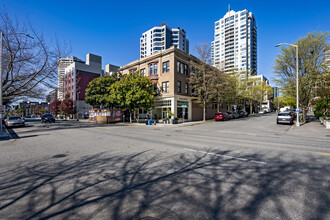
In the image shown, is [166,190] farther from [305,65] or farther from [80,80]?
[80,80]

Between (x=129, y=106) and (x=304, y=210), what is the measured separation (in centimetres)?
2515

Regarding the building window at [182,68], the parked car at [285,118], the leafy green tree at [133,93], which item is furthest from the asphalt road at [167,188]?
the building window at [182,68]

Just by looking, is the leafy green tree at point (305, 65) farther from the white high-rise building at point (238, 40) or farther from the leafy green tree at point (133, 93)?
the white high-rise building at point (238, 40)

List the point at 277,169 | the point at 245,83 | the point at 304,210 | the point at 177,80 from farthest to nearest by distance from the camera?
the point at 245,83
the point at 177,80
the point at 277,169
the point at 304,210

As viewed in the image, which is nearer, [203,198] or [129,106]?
[203,198]

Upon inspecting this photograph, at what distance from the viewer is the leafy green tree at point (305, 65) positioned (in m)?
21.3

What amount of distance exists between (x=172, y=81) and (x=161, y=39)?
72.7 meters

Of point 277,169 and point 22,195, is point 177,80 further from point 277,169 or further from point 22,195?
point 22,195

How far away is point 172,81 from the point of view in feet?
93.1

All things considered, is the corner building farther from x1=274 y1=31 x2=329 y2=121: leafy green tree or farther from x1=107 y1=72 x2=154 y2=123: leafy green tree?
x1=274 y1=31 x2=329 y2=121: leafy green tree

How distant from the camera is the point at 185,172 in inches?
188

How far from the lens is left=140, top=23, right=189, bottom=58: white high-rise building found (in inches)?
3558

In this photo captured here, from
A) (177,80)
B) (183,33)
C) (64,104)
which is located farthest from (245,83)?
(183,33)

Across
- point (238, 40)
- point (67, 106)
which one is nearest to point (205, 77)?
point (67, 106)
